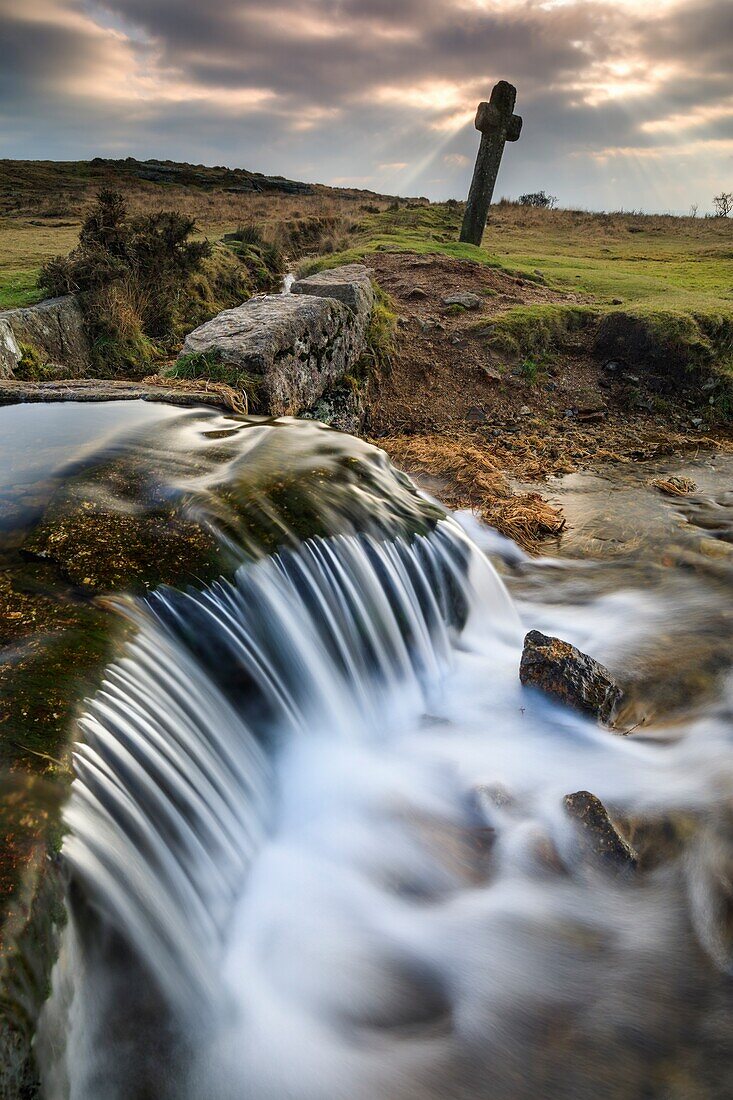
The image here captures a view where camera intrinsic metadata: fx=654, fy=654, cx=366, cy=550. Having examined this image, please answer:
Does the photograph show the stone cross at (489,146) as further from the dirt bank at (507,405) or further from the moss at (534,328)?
the moss at (534,328)

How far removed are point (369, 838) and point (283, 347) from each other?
469 cm

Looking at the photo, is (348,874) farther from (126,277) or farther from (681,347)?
(126,277)

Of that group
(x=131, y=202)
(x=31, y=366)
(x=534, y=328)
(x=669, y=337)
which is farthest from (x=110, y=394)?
(x=131, y=202)

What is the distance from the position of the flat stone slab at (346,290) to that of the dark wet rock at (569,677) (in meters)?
5.30

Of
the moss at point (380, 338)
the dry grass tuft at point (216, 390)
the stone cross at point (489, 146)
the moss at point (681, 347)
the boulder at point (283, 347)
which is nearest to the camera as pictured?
the dry grass tuft at point (216, 390)

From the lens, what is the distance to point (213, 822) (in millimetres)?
2645

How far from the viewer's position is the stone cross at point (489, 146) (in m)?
15.2

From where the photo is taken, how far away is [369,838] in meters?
3.09

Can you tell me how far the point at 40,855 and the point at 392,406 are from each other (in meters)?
7.03

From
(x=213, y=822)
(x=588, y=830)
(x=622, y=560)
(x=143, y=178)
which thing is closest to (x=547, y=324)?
(x=622, y=560)

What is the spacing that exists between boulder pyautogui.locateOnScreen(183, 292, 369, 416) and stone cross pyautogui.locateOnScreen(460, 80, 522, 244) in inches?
382

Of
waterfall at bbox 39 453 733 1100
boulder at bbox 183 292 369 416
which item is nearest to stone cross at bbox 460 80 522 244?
boulder at bbox 183 292 369 416

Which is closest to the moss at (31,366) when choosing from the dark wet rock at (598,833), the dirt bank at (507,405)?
the dirt bank at (507,405)

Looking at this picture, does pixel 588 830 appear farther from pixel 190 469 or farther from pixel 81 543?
pixel 190 469
